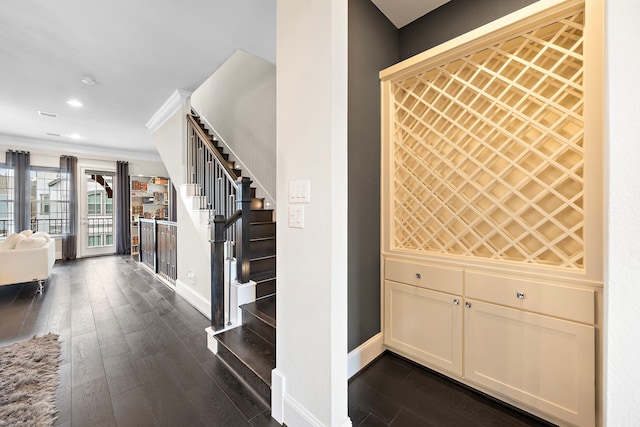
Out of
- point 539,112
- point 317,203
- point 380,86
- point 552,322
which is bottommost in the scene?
point 552,322

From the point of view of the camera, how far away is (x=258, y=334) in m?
1.96

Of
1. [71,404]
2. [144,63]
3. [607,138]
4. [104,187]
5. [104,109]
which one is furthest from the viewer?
[104,187]

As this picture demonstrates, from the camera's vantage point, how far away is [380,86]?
192 centimetres

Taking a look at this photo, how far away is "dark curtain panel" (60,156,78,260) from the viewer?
5707 mm

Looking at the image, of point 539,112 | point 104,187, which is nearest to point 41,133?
point 104,187

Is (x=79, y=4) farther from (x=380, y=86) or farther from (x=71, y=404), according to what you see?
(x=71, y=404)

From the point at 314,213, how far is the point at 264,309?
130 cm

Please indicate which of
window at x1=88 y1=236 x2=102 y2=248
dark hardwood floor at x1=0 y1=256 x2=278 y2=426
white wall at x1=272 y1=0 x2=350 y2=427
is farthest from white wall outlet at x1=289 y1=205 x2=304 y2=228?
window at x1=88 y1=236 x2=102 y2=248

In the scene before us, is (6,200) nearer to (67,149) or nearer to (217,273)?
(67,149)

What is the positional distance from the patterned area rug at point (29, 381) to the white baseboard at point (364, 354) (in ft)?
5.58

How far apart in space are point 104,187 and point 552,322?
858cm

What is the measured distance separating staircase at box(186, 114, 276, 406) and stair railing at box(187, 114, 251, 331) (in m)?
0.19

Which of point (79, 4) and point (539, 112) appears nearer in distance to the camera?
point (539, 112)

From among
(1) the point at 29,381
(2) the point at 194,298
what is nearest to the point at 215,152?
(2) the point at 194,298
